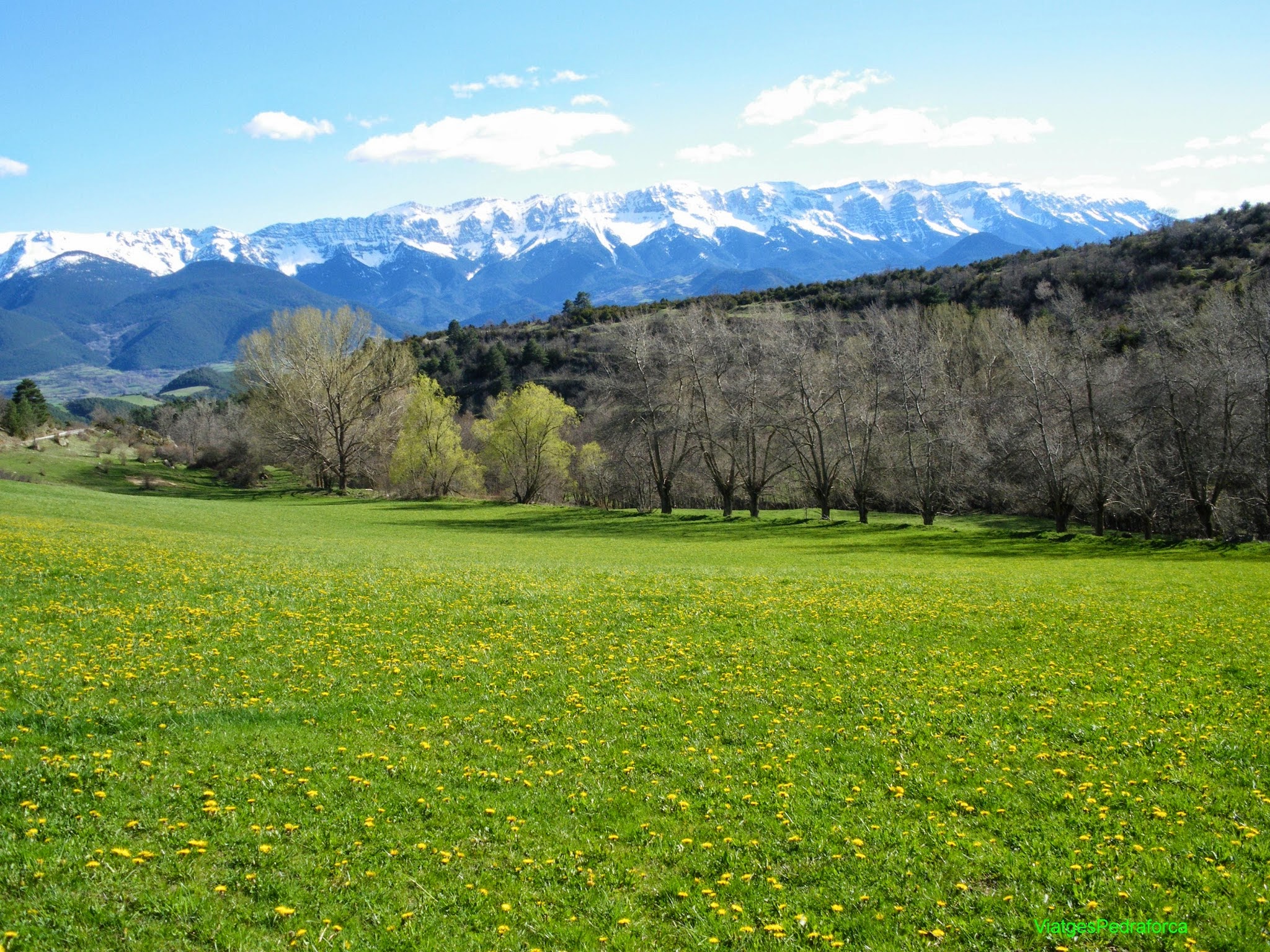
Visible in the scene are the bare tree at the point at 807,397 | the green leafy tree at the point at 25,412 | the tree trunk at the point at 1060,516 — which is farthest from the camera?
the green leafy tree at the point at 25,412

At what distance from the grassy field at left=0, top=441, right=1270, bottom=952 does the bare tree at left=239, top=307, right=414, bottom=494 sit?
192ft

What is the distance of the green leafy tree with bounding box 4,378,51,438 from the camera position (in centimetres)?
10069

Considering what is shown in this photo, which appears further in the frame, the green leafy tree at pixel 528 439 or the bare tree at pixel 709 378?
the green leafy tree at pixel 528 439

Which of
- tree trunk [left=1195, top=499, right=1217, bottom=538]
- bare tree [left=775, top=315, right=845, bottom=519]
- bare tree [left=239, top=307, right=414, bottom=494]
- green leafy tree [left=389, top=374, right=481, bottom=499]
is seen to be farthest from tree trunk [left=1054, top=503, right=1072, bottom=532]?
bare tree [left=239, top=307, right=414, bottom=494]

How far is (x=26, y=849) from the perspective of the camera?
6.52 meters

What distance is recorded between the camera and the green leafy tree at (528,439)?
220ft

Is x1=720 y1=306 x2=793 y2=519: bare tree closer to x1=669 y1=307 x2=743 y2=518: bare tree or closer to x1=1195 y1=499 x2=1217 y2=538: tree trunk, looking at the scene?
x1=669 y1=307 x2=743 y2=518: bare tree

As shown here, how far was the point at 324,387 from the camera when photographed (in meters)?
74.1

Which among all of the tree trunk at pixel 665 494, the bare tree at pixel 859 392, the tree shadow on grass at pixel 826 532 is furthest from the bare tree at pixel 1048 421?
the tree trunk at pixel 665 494

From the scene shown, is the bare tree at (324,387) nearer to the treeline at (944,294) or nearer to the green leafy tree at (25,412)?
the treeline at (944,294)

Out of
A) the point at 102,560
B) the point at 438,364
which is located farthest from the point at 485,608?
the point at 438,364

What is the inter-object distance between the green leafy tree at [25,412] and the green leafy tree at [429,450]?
67309 mm

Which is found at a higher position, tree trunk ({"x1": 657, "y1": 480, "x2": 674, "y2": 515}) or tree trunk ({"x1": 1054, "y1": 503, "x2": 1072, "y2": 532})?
tree trunk ({"x1": 657, "y1": 480, "x2": 674, "y2": 515})

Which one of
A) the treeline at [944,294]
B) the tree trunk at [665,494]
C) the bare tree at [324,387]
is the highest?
the treeline at [944,294]
